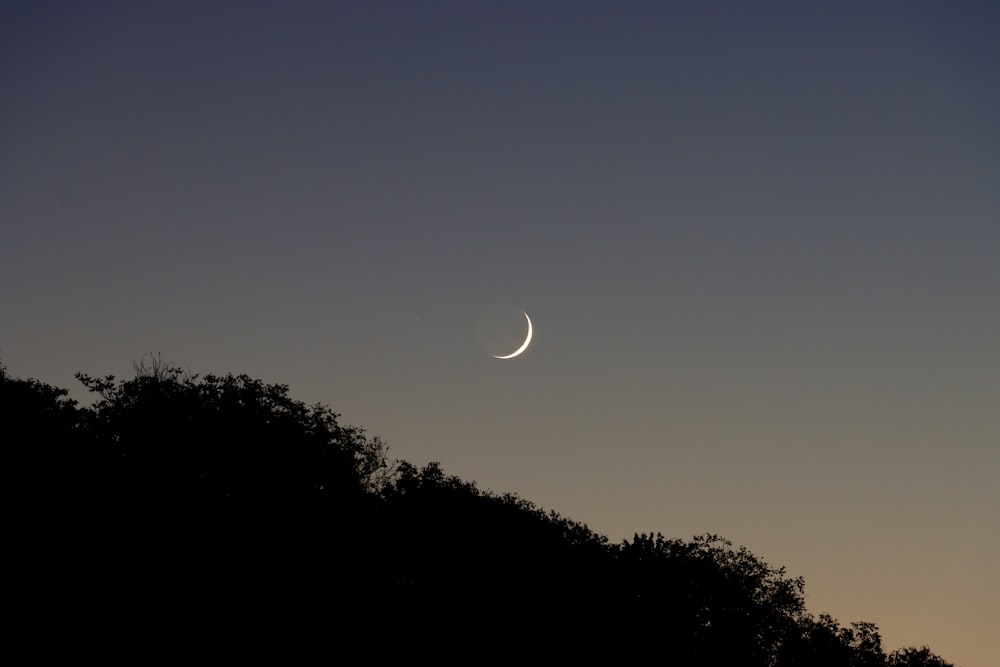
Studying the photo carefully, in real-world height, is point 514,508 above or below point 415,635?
above

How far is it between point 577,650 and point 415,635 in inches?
438

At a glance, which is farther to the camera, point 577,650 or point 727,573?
point 727,573

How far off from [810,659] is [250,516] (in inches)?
2161

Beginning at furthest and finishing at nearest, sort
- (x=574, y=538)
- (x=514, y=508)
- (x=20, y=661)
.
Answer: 1. (x=574, y=538)
2. (x=514, y=508)
3. (x=20, y=661)

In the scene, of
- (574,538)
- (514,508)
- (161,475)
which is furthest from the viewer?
(574,538)

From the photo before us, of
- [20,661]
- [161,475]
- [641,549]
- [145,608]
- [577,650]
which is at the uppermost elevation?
[641,549]

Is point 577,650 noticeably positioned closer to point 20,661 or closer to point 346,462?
point 346,462

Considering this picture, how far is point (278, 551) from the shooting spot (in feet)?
191

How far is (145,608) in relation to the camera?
1992 inches

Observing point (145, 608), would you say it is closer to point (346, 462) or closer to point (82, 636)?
point (82, 636)

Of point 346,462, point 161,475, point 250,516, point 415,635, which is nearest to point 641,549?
point 415,635

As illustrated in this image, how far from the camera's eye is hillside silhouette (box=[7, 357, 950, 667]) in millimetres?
50469

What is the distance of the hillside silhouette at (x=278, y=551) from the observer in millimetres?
50469

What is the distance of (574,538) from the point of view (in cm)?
8050
